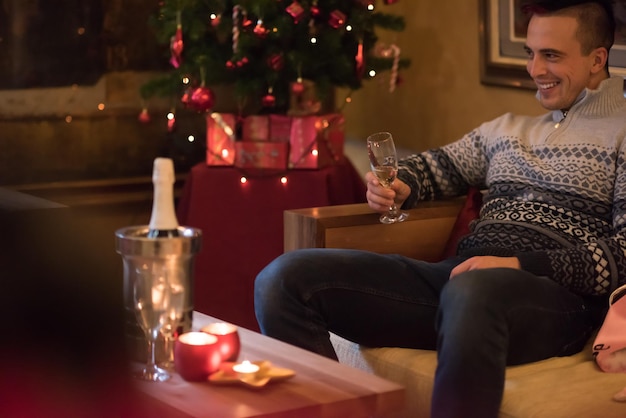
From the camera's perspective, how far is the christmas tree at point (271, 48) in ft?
11.8

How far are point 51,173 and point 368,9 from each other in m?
1.88

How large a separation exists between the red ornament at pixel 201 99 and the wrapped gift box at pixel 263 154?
0.66 feet

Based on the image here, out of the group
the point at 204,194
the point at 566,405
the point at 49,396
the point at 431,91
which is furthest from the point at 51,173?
the point at 49,396

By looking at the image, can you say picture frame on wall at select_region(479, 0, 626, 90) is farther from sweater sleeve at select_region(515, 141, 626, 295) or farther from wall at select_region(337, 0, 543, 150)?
sweater sleeve at select_region(515, 141, 626, 295)

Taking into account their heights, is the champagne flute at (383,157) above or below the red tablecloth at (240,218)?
above

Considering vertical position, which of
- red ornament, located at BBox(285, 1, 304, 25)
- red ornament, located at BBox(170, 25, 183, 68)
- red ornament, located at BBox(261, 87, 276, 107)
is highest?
→ red ornament, located at BBox(285, 1, 304, 25)

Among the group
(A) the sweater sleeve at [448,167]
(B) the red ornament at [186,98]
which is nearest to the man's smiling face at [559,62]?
(A) the sweater sleeve at [448,167]

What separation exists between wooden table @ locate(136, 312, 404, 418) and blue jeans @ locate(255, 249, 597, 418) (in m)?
0.37

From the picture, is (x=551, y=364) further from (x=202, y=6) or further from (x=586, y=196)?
(x=202, y=6)

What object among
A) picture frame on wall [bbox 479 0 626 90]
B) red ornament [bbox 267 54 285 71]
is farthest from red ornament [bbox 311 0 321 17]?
picture frame on wall [bbox 479 0 626 90]

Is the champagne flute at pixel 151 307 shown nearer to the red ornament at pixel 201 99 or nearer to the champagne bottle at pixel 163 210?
the champagne bottle at pixel 163 210

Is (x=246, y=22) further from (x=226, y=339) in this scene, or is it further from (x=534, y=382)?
(x=226, y=339)

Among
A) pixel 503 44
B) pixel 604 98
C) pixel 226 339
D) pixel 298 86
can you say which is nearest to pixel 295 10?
pixel 298 86

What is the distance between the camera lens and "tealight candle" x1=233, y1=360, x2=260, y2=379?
153 centimetres
